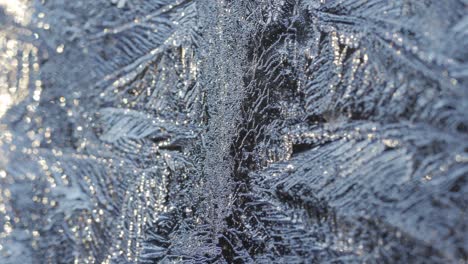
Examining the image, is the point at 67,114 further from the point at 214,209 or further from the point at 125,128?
the point at 214,209

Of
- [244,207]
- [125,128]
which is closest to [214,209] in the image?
[244,207]

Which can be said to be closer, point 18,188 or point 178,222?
point 18,188

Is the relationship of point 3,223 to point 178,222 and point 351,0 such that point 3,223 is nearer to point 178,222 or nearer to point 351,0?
point 178,222

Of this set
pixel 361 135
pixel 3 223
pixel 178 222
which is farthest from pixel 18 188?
pixel 361 135

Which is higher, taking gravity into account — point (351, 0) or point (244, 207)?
point (351, 0)

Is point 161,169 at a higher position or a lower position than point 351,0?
lower

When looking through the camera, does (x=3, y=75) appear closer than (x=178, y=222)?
Yes
